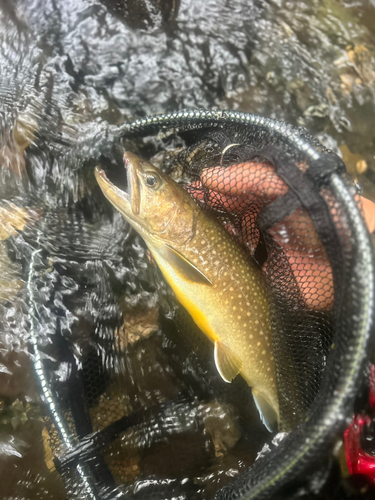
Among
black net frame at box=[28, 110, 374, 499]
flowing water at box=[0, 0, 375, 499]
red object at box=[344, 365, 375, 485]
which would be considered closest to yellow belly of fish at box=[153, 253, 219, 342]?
flowing water at box=[0, 0, 375, 499]

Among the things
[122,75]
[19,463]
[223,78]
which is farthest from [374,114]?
[19,463]

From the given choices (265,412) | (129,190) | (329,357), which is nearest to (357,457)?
(265,412)

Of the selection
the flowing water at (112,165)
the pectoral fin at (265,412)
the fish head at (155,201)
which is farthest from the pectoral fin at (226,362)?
the fish head at (155,201)

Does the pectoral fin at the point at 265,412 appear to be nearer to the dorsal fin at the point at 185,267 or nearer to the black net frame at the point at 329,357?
the black net frame at the point at 329,357

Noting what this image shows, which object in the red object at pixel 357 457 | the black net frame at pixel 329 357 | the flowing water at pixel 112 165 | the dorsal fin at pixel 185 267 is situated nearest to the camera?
the black net frame at pixel 329 357

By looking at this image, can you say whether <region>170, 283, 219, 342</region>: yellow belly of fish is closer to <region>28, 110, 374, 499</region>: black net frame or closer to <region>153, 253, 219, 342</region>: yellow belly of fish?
<region>153, 253, 219, 342</region>: yellow belly of fish

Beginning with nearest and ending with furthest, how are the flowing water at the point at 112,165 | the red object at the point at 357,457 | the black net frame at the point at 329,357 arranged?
the black net frame at the point at 329,357, the red object at the point at 357,457, the flowing water at the point at 112,165

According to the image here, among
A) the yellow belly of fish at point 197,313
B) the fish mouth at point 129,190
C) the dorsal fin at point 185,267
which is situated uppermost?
the fish mouth at point 129,190
